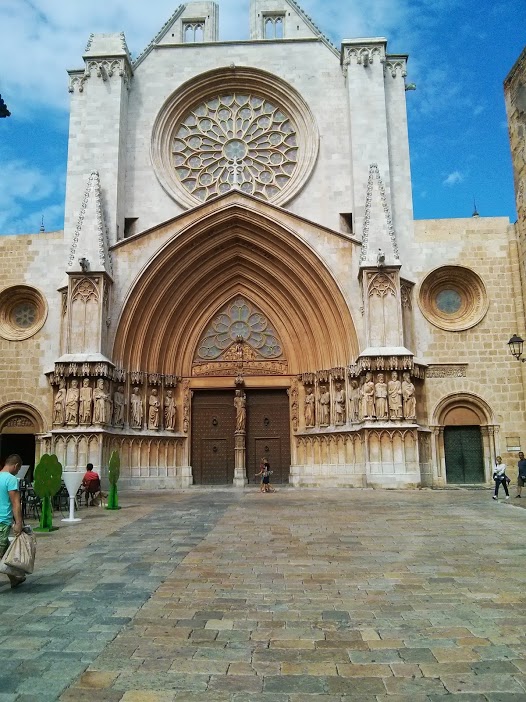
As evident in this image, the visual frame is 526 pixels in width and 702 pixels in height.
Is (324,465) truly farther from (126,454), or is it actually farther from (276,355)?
(126,454)

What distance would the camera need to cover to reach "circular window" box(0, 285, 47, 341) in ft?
64.6

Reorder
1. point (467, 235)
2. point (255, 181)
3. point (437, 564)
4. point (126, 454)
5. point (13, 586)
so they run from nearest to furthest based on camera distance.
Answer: point (13, 586)
point (437, 564)
point (126, 454)
point (467, 235)
point (255, 181)

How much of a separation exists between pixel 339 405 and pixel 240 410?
338 cm

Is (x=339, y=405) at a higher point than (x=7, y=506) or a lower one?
higher

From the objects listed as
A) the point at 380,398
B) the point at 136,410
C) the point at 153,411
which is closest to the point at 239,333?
the point at 153,411

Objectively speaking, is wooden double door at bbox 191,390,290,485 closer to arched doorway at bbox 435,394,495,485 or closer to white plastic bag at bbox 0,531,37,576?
arched doorway at bbox 435,394,495,485

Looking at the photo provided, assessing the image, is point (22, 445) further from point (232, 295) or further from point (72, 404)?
point (232, 295)

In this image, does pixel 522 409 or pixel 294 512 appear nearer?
pixel 294 512

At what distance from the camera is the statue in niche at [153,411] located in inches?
749

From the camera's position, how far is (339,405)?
722 inches

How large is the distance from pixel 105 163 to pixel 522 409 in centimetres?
1535

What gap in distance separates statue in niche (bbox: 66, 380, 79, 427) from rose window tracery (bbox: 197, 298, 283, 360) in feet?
15.8

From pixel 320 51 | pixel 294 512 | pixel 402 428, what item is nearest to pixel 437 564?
pixel 294 512

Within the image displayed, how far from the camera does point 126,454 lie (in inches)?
712
